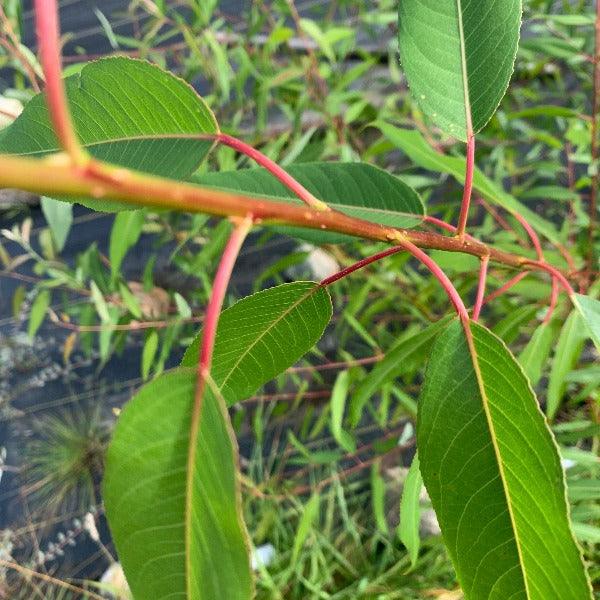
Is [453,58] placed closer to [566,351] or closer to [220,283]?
[220,283]

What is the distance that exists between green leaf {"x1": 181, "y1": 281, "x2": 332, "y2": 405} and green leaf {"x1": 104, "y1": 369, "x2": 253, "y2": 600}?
0.40 feet

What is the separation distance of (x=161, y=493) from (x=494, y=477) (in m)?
0.20

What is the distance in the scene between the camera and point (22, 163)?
23cm

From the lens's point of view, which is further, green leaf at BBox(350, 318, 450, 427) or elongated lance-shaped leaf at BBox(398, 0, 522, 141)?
green leaf at BBox(350, 318, 450, 427)

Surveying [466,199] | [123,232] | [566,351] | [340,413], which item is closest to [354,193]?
[466,199]

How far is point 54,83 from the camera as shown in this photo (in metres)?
0.24

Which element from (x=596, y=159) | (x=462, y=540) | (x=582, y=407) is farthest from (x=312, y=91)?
(x=462, y=540)

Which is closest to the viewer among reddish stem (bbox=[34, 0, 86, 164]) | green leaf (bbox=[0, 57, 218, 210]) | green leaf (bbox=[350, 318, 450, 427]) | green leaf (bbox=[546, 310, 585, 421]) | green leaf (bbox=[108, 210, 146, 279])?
reddish stem (bbox=[34, 0, 86, 164])

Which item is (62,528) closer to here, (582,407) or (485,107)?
(582,407)

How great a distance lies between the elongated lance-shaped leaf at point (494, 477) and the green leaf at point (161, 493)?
155mm

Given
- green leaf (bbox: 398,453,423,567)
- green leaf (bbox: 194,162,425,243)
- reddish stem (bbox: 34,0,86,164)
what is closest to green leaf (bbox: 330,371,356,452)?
green leaf (bbox: 398,453,423,567)

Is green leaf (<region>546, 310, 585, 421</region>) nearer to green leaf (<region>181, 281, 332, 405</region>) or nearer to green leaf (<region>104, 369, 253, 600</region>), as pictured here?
green leaf (<region>181, 281, 332, 405</region>)

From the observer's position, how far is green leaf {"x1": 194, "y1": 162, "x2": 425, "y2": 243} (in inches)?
22.8

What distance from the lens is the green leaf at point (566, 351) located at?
2.70ft
